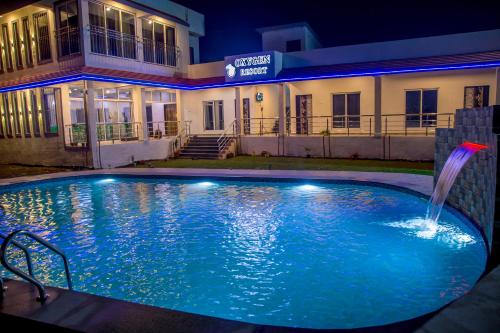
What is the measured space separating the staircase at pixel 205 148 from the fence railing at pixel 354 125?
1.93 metres

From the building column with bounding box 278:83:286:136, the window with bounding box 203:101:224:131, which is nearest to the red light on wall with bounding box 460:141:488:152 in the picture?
the building column with bounding box 278:83:286:136

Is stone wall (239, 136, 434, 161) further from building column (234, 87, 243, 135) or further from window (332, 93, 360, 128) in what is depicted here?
window (332, 93, 360, 128)

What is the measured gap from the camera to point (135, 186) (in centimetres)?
1308

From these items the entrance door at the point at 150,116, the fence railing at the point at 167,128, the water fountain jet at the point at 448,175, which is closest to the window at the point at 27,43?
the entrance door at the point at 150,116

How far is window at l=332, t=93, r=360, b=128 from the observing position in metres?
19.5

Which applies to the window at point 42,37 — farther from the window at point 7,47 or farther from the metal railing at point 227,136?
the metal railing at point 227,136

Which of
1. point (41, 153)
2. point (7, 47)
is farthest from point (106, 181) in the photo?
point (7, 47)

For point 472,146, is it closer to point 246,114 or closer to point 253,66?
point 253,66

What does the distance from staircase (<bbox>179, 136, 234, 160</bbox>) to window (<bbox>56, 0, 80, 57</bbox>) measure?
6749 millimetres

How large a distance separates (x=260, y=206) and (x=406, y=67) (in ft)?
33.2

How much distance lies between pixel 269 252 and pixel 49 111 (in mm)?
16052

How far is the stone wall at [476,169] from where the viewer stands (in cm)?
559

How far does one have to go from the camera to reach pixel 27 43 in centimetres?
1927

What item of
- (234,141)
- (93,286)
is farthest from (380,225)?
(234,141)
